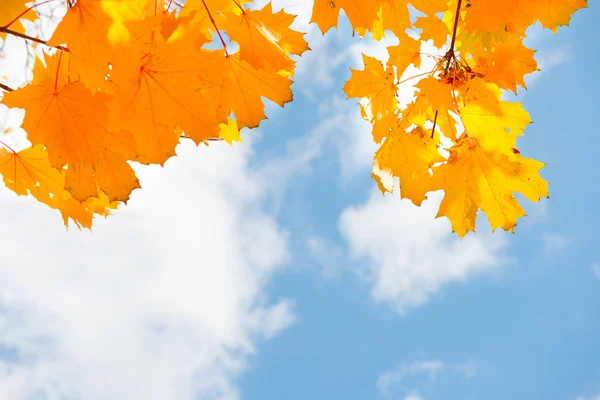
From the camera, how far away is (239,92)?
1620mm

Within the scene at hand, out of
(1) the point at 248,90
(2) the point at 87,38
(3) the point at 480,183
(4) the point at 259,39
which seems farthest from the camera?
(3) the point at 480,183

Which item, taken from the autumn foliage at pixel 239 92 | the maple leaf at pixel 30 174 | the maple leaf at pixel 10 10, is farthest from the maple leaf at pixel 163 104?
the maple leaf at pixel 30 174

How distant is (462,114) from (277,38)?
31.2 inches

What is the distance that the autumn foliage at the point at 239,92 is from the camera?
1217mm

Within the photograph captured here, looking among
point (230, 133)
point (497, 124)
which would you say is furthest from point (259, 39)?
point (497, 124)

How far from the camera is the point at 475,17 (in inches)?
61.1

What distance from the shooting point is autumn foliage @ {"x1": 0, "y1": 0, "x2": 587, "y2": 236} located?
3.99ft

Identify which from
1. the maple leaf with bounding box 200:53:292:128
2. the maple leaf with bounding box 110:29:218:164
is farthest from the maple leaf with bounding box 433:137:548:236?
the maple leaf with bounding box 110:29:218:164

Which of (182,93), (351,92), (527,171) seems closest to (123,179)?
(182,93)

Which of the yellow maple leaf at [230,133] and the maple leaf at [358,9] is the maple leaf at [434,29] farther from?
the yellow maple leaf at [230,133]

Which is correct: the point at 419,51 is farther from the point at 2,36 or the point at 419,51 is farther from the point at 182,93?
the point at 2,36

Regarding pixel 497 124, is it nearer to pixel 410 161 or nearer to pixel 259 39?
pixel 410 161

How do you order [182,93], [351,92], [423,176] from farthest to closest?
[351,92] → [423,176] → [182,93]

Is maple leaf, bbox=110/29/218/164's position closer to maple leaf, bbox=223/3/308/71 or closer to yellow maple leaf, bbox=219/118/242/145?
maple leaf, bbox=223/3/308/71
